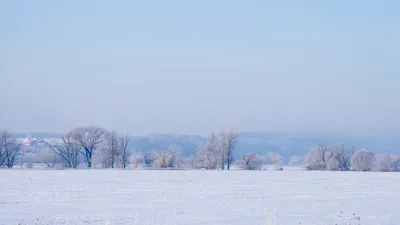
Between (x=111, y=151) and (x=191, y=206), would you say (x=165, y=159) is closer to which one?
(x=111, y=151)

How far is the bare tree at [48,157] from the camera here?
95.4 meters

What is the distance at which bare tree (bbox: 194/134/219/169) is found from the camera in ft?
284

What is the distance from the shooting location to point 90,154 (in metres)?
88.8

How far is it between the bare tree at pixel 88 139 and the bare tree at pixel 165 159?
9.63 m

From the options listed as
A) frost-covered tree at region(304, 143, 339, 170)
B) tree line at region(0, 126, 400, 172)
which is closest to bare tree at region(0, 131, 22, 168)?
tree line at region(0, 126, 400, 172)

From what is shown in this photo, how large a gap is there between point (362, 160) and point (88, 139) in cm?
3889

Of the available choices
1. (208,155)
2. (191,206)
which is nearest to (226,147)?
(208,155)

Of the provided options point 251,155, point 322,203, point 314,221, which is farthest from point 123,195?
point 251,155

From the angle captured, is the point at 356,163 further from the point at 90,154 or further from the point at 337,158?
the point at 90,154

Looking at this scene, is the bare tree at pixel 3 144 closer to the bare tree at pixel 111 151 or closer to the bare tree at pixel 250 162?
the bare tree at pixel 111 151

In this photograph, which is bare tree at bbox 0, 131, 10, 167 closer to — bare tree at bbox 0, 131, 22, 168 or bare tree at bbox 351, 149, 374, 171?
bare tree at bbox 0, 131, 22, 168

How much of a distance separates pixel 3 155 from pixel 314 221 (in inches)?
3035

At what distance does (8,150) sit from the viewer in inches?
3487

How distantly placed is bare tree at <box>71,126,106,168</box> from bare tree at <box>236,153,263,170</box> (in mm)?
Result: 20659
